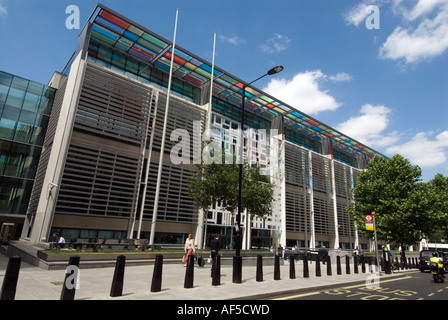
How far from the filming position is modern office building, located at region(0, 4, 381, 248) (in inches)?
722

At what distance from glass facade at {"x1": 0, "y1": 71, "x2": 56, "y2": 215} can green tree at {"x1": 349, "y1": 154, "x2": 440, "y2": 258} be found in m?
31.6

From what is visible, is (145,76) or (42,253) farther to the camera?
(145,76)

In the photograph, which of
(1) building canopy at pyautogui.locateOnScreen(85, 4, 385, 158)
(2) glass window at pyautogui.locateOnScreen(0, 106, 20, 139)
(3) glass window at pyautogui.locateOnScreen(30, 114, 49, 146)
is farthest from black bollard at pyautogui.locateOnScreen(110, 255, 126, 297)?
(2) glass window at pyautogui.locateOnScreen(0, 106, 20, 139)

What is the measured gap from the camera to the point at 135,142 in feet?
69.8

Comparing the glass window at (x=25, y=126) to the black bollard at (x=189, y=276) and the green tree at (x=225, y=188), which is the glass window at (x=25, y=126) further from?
the black bollard at (x=189, y=276)

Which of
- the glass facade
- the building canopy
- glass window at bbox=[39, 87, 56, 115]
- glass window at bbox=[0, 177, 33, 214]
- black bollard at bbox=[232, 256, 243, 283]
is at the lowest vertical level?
black bollard at bbox=[232, 256, 243, 283]

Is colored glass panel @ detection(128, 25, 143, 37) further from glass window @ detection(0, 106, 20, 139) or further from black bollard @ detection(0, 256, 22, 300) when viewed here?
black bollard @ detection(0, 256, 22, 300)

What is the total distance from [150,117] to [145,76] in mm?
5184

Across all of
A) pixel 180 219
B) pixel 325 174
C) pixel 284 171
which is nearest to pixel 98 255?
pixel 180 219

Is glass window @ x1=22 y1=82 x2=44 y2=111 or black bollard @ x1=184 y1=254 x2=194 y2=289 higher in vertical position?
glass window @ x1=22 y1=82 x2=44 y2=111

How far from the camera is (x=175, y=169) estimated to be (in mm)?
23250

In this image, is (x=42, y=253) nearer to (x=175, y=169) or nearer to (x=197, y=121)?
(x=175, y=169)

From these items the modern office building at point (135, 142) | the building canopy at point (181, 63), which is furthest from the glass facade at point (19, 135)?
the building canopy at point (181, 63)
